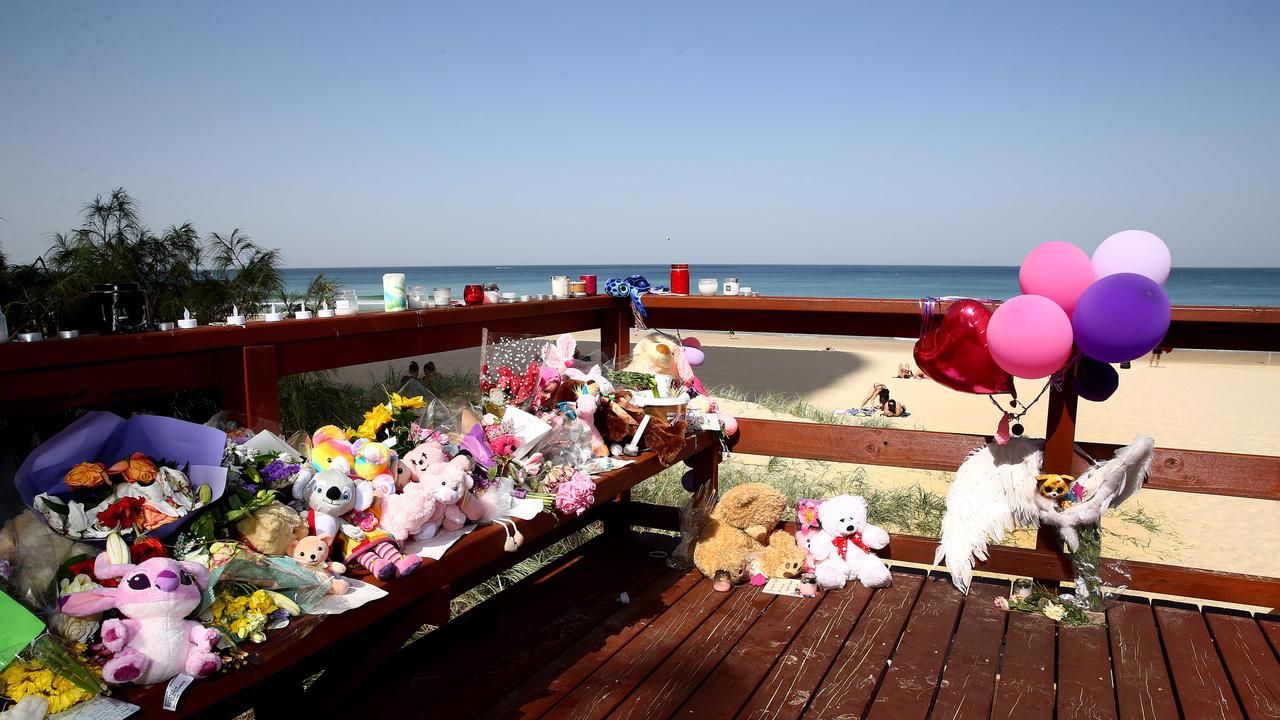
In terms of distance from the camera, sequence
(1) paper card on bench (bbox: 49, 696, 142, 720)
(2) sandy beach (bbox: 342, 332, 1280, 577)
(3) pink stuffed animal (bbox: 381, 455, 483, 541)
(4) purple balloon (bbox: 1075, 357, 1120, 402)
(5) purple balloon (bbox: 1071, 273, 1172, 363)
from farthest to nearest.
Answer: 1. (2) sandy beach (bbox: 342, 332, 1280, 577)
2. (4) purple balloon (bbox: 1075, 357, 1120, 402)
3. (5) purple balloon (bbox: 1071, 273, 1172, 363)
4. (3) pink stuffed animal (bbox: 381, 455, 483, 541)
5. (1) paper card on bench (bbox: 49, 696, 142, 720)

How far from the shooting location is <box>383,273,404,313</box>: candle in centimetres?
261

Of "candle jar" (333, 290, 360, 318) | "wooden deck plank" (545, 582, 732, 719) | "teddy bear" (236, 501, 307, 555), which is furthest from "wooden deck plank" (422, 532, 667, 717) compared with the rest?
"candle jar" (333, 290, 360, 318)

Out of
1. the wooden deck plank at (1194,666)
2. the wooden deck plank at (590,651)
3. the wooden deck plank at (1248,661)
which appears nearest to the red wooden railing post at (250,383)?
the wooden deck plank at (590,651)

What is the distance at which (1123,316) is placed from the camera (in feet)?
7.34

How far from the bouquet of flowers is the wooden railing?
0.11 m

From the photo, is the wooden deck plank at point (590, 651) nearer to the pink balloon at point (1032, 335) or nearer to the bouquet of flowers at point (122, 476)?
the bouquet of flowers at point (122, 476)

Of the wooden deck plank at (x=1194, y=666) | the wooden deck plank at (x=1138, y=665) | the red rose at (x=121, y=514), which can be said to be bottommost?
the wooden deck plank at (x=1138, y=665)

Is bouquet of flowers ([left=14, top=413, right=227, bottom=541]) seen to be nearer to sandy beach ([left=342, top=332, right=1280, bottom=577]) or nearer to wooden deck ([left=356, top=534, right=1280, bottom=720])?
wooden deck ([left=356, top=534, right=1280, bottom=720])

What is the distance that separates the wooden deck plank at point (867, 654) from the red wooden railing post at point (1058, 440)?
1.63 feet

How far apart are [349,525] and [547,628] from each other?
39.0 inches

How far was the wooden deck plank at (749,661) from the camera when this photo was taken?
6.97 ft

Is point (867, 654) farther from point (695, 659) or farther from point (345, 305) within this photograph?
point (345, 305)

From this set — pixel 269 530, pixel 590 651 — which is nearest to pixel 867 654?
pixel 590 651

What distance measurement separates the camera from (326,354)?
2.27 meters
